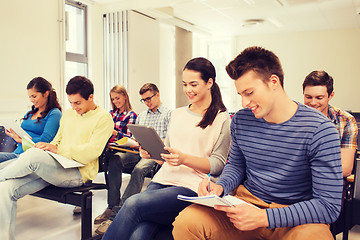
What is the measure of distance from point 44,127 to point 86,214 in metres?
0.97

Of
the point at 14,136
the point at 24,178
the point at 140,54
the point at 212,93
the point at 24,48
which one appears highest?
the point at 140,54

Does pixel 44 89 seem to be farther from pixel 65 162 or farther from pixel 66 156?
pixel 65 162

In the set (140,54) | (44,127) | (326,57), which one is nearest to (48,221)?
(44,127)

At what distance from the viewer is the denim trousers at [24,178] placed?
2047 mm

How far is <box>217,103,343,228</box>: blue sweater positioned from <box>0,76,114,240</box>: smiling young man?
1.17 meters

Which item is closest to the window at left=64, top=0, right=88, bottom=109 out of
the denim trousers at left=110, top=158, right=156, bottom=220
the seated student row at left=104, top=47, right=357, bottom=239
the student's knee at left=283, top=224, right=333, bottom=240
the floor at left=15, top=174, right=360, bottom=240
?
the floor at left=15, top=174, right=360, bottom=240

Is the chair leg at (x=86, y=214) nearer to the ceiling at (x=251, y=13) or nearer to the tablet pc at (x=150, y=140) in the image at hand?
the tablet pc at (x=150, y=140)

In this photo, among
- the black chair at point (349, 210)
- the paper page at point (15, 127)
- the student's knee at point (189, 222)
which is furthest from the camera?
the paper page at point (15, 127)

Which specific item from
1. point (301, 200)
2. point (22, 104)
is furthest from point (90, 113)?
point (22, 104)

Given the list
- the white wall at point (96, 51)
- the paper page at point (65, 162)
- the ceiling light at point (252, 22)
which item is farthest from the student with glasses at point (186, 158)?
the ceiling light at point (252, 22)

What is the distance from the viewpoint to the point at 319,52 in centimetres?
791

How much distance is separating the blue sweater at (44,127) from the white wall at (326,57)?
6.05 meters

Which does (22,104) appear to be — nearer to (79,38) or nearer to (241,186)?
(79,38)

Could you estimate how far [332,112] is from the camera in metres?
2.07
